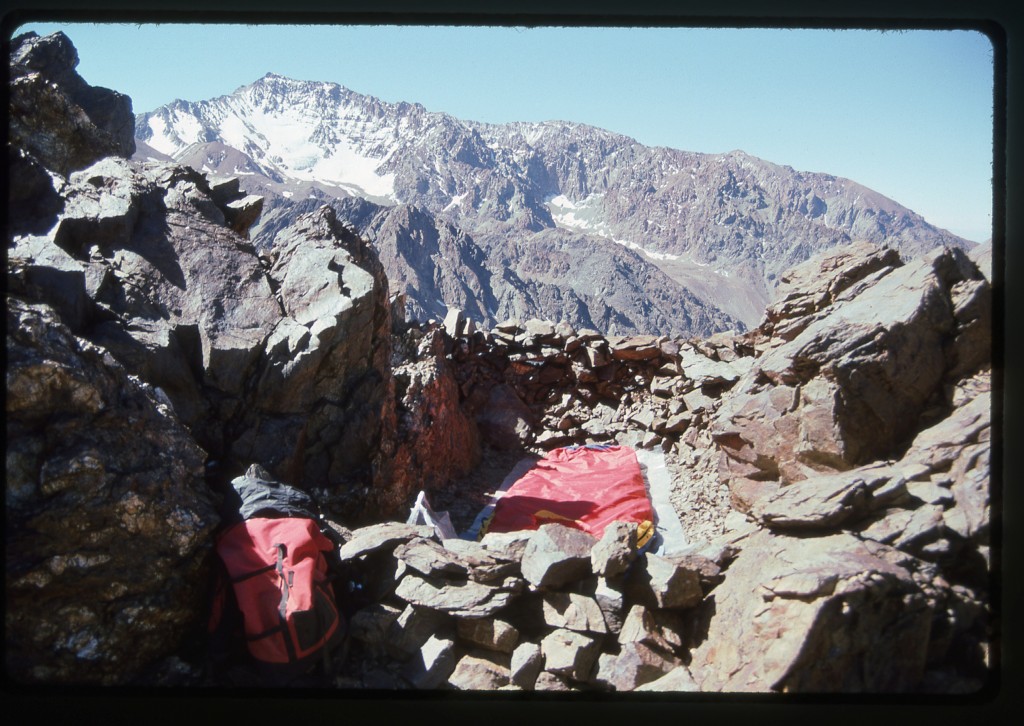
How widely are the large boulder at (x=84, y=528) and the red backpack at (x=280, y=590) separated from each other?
0.79 feet

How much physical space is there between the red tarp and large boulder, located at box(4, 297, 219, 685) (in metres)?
4.23

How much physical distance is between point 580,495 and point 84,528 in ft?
19.0

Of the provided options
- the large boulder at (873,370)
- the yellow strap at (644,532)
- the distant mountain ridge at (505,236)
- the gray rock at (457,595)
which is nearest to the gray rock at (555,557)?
the gray rock at (457,595)

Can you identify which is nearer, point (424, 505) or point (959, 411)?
point (959, 411)

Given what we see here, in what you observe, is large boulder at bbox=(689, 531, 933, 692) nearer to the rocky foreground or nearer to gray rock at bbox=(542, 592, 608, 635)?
the rocky foreground

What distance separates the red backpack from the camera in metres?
3.37

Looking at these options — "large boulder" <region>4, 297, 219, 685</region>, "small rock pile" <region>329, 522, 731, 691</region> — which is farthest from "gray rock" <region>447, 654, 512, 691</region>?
"large boulder" <region>4, 297, 219, 685</region>

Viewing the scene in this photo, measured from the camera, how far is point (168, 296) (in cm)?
613

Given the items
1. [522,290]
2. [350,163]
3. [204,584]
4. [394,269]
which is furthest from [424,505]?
[522,290]

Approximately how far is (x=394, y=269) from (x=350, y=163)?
878 inches

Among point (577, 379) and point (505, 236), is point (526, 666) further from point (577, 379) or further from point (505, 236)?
point (505, 236)

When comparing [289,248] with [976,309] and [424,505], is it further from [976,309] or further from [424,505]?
[976,309]

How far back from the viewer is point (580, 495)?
26.3 ft

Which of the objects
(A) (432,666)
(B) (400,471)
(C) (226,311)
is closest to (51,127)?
(C) (226,311)
